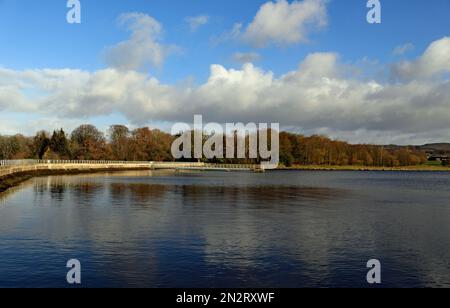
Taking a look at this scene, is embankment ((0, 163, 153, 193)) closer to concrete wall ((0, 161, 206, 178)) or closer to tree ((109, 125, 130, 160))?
concrete wall ((0, 161, 206, 178))

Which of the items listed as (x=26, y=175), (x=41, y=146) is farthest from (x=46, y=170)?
(x=41, y=146)

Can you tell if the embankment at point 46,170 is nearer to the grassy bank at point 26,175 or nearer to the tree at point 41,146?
the grassy bank at point 26,175

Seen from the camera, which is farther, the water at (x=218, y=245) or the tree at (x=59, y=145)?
the tree at (x=59, y=145)

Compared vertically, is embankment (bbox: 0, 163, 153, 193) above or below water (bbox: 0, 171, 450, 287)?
above

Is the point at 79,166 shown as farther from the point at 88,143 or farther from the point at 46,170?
the point at 88,143

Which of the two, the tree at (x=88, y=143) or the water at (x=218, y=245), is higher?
the tree at (x=88, y=143)

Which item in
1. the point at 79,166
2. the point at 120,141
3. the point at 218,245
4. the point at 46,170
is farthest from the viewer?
the point at 120,141

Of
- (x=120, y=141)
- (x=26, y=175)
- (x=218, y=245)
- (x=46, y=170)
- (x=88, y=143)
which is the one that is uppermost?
(x=120, y=141)

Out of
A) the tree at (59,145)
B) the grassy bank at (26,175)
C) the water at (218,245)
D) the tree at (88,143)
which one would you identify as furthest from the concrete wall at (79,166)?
the water at (218,245)

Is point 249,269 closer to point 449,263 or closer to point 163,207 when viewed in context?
point 449,263

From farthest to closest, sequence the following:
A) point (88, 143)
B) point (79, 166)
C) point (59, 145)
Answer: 1. point (88, 143)
2. point (59, 145)
3. point (79, 166)

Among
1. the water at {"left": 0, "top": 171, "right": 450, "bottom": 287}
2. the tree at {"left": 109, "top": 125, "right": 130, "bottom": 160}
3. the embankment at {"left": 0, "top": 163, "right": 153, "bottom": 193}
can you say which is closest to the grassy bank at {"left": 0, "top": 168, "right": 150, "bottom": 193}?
the embankment at {"left": 0, "top": 163, "right": 153, "bottom": 193}
